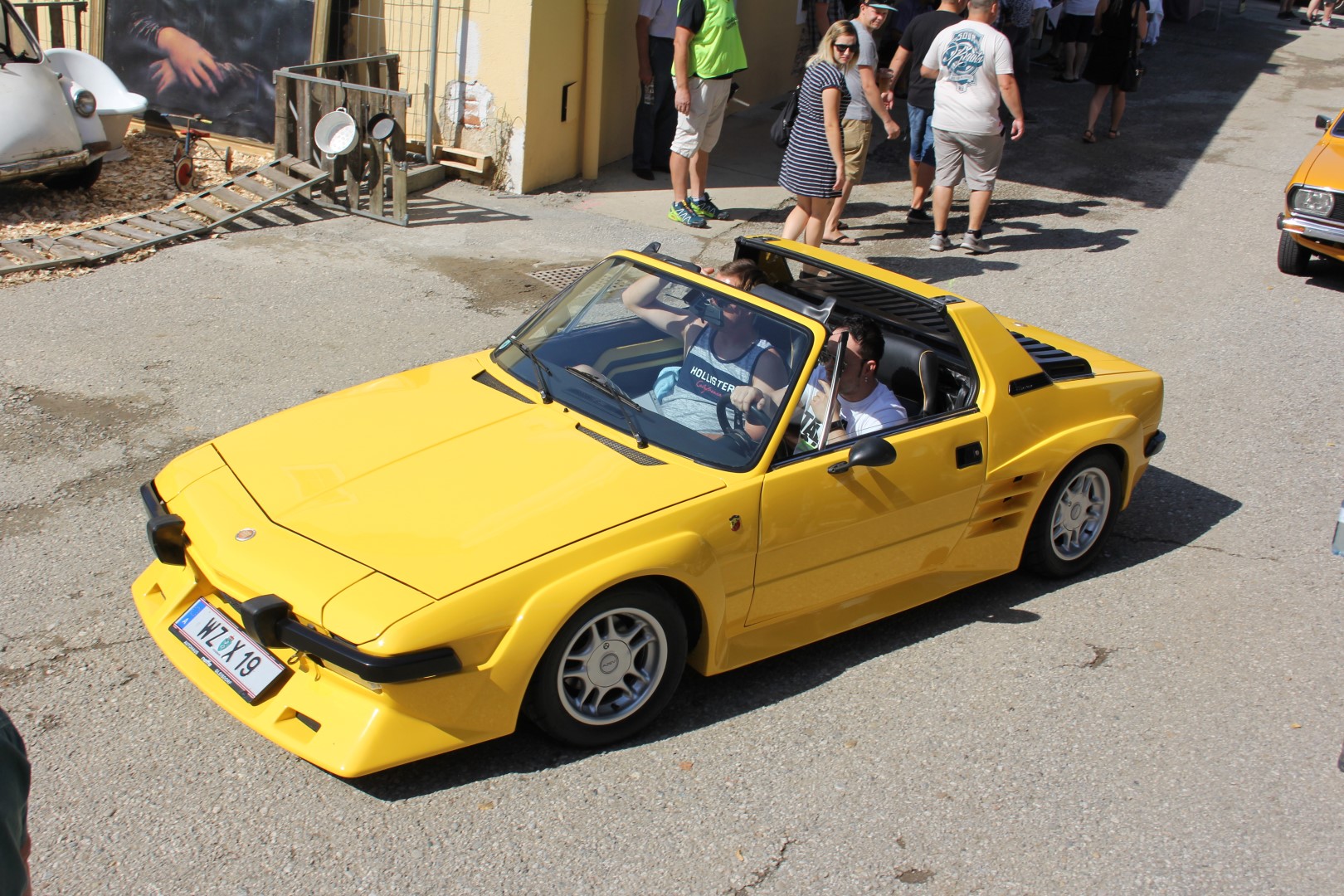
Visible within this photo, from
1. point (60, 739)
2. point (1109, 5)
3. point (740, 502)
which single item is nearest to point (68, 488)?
point (60, 739)

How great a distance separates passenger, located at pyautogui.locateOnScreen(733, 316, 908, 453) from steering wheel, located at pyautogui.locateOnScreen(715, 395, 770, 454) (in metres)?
0.21

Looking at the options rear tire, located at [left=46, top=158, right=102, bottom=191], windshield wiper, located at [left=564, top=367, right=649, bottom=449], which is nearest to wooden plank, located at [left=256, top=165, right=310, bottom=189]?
rear tire, located at [left=46, top=158, right=102, bottom=191]

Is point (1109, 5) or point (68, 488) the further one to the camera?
point (1109, 5)

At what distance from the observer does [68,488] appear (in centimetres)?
533

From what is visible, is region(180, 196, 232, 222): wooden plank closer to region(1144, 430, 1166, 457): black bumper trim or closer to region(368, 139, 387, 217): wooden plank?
region(368, 139, 387, 217): wooden plank

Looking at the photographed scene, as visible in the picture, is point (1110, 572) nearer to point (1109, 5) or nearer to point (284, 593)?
point (284, 593)

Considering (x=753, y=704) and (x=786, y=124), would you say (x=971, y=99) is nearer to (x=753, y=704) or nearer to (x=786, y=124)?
(x=786, y=124)

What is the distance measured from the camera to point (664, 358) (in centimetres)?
445

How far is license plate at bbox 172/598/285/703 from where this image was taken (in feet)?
11.6

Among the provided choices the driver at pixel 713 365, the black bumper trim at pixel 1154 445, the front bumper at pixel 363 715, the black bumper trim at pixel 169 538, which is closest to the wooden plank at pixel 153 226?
the black bumper trim at pixel 169 538

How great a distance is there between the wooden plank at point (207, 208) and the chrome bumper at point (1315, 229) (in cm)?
810

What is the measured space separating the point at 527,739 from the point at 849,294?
2496mm

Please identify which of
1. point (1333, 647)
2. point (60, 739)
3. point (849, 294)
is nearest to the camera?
point (60, 739)

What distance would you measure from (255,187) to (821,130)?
466cm
